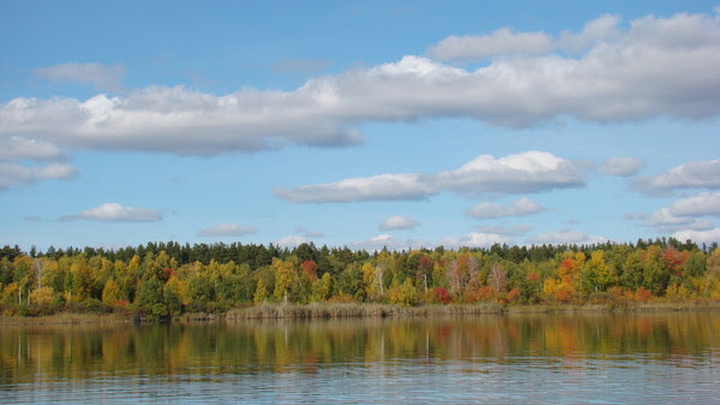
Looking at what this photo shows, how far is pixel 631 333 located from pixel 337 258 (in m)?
124

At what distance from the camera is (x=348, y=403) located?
30.1 m

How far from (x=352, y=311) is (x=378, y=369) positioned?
263ft

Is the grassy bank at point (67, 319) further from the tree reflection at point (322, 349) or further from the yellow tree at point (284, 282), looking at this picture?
the tree reflection at point (322, 349)

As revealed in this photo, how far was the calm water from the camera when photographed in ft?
105

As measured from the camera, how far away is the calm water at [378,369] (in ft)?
105

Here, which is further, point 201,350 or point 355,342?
point 355,342

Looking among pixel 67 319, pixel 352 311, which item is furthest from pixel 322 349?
pixel 67 319

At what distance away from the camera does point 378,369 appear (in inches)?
1636

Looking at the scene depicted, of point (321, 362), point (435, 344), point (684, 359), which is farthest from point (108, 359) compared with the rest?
point (684, 359)

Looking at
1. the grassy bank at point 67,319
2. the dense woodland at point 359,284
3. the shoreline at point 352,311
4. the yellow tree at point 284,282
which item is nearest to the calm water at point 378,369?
the grassy bank at point 67,319

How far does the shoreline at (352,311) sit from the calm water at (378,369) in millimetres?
42922

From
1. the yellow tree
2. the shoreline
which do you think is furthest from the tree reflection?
the yellow tree

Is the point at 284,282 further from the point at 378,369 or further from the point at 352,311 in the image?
the point at 378,369

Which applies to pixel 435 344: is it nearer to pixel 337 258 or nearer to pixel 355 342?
pixel 355 342
